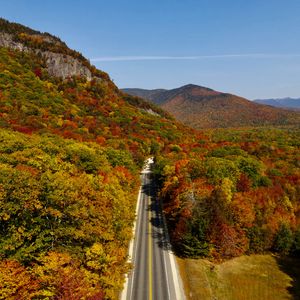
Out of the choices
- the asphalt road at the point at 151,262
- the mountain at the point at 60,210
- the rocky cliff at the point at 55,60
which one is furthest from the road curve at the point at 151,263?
the rocky cliff at the point at 55,60

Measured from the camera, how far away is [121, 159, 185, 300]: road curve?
157 feet

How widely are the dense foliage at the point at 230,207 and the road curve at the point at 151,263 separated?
3.43m

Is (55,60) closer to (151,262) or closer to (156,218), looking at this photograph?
(156,218)

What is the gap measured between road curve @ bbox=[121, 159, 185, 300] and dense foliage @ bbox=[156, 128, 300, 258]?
3432 millimetres

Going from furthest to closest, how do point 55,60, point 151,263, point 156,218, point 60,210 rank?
point 55,60 < point 156,218 < point 151,263 < point 60,210

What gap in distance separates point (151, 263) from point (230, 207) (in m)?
23.3

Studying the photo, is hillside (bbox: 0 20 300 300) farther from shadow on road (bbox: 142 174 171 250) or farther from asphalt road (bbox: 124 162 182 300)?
asphalt road (bbox: 124 162 182 300)

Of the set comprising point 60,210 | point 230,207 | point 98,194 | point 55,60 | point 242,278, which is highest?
point 55,60

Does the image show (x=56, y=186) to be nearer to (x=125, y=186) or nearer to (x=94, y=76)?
(x=125, y=186)

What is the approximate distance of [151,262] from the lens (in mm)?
56750

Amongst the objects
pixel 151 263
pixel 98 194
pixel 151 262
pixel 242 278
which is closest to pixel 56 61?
pixel 98 194

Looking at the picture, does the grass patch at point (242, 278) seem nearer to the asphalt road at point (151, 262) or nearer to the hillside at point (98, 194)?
the hillside at point (98, 194)

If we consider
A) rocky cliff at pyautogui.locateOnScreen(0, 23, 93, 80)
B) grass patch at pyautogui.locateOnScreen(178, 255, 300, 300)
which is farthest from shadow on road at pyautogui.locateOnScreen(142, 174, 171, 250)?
rocky cliff at pyautogui.locateOnScreen(0, 23, 93, 80)

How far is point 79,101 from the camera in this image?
6191 inches
